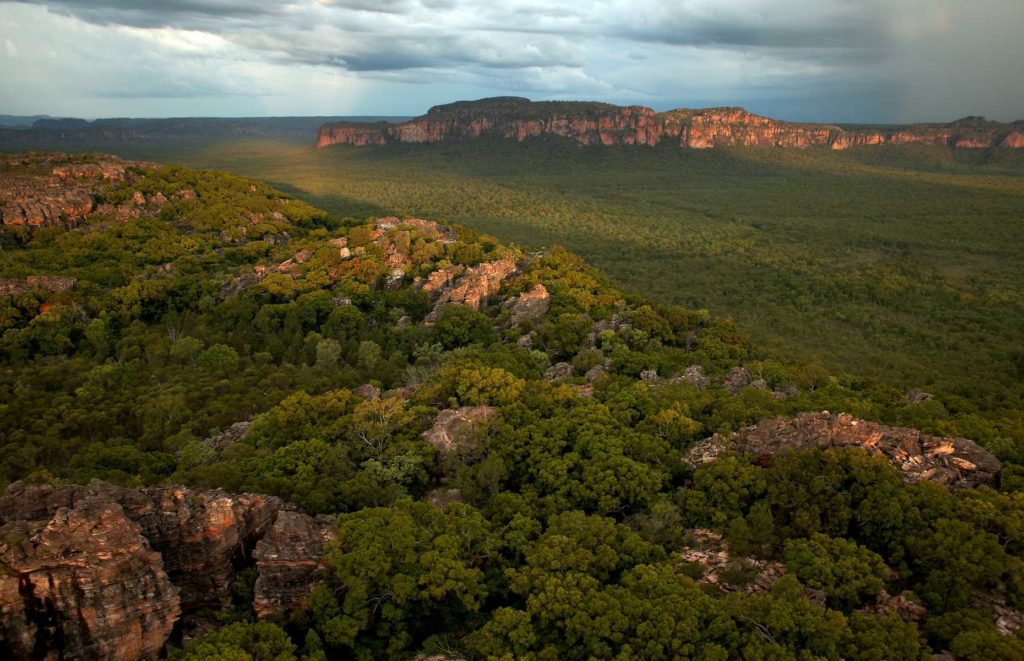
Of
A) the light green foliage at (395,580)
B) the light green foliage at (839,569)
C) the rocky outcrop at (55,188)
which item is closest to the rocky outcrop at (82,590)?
the light green foliage at (395,580)

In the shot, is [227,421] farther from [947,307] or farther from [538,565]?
[947,307]

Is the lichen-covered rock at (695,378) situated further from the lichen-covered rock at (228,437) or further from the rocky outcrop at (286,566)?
the lichen-covered rock at (228,437)

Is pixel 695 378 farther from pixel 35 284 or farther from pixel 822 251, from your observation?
pixel 822 251

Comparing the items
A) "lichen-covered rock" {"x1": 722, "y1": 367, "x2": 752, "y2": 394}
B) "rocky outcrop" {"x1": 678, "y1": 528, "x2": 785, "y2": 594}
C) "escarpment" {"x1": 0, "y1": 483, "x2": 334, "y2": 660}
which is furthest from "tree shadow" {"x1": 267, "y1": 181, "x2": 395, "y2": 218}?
"rocky outcrop" {"x1": 678, "y1": 528, "x2": 785, "y2": 594}

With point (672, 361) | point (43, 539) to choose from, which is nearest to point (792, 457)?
point (672, 361)

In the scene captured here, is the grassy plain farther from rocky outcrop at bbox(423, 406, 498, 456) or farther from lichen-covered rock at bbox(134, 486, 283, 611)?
lichen-covered rock at bbox(134, 486, 283, 611)
